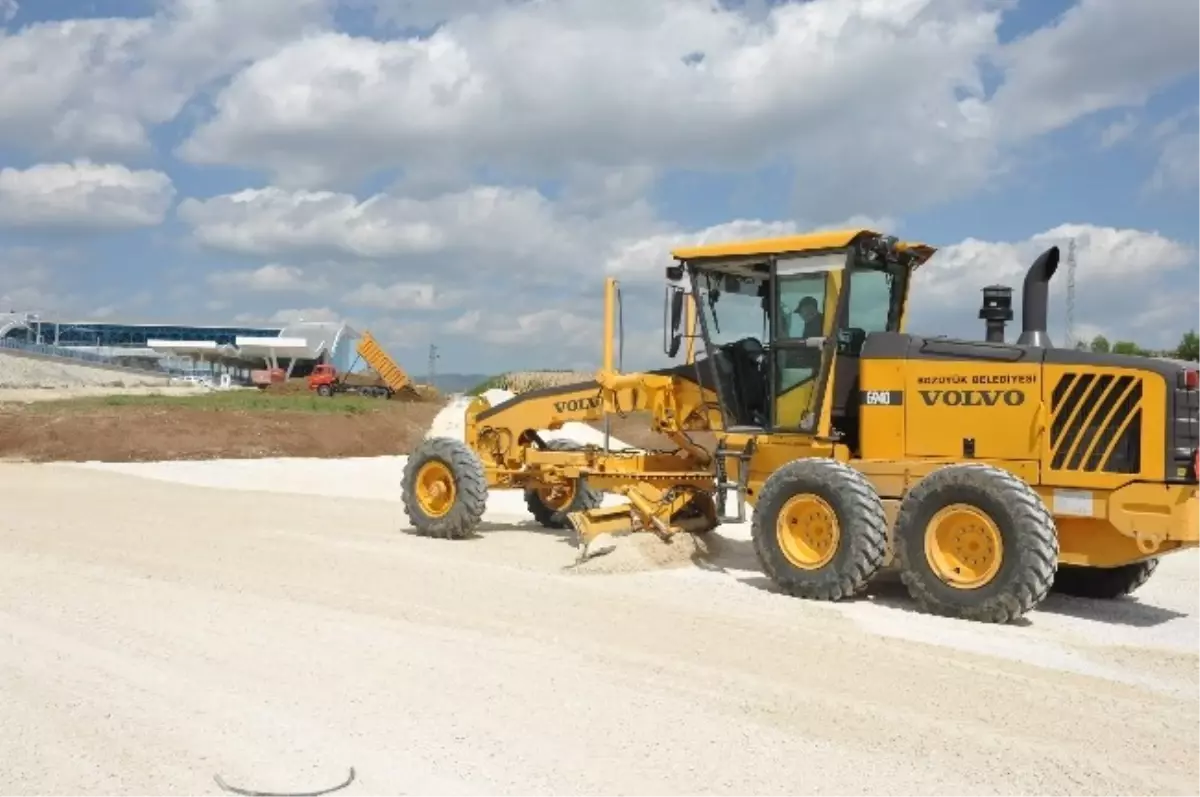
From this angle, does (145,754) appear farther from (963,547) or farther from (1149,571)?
(1149,571)

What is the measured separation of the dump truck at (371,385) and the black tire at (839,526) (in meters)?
46.5

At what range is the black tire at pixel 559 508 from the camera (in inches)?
515

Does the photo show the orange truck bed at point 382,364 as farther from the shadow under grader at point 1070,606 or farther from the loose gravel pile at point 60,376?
the shadow under grader at point 1070,606

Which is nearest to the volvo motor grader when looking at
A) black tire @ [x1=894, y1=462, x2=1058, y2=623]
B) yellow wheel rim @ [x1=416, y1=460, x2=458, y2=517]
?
black tire @ [x1=894, y1=462, x2=1058, y2=623]

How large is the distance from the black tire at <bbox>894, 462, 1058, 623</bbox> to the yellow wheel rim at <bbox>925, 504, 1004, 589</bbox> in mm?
35

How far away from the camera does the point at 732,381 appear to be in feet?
34.9

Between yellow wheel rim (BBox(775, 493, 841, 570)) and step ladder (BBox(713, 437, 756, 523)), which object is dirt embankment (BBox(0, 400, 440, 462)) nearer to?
step ladder (BBox(713, 437, 756, 523))

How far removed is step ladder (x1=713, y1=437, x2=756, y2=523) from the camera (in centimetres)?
1027

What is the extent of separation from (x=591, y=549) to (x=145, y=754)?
19.5 ft

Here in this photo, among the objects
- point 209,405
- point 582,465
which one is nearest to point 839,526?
point 582,465

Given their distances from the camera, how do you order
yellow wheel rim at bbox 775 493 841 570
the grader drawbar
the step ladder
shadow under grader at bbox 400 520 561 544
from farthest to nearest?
shadow under grader at bbox 400 520 561 544, the grader drawbar, the step ladder, yellow wheel rim at bbox 775 493 841 570

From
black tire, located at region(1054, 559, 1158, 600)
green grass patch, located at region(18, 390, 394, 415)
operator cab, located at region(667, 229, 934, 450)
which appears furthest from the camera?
green grass patch, located at region(18, 390, 394, 415)

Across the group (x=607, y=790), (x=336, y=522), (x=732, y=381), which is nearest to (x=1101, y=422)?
(x=732, y=381)

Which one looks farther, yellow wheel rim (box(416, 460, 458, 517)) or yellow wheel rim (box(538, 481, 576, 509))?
yellow wheel rim (box(538, 481, 576, 509))
